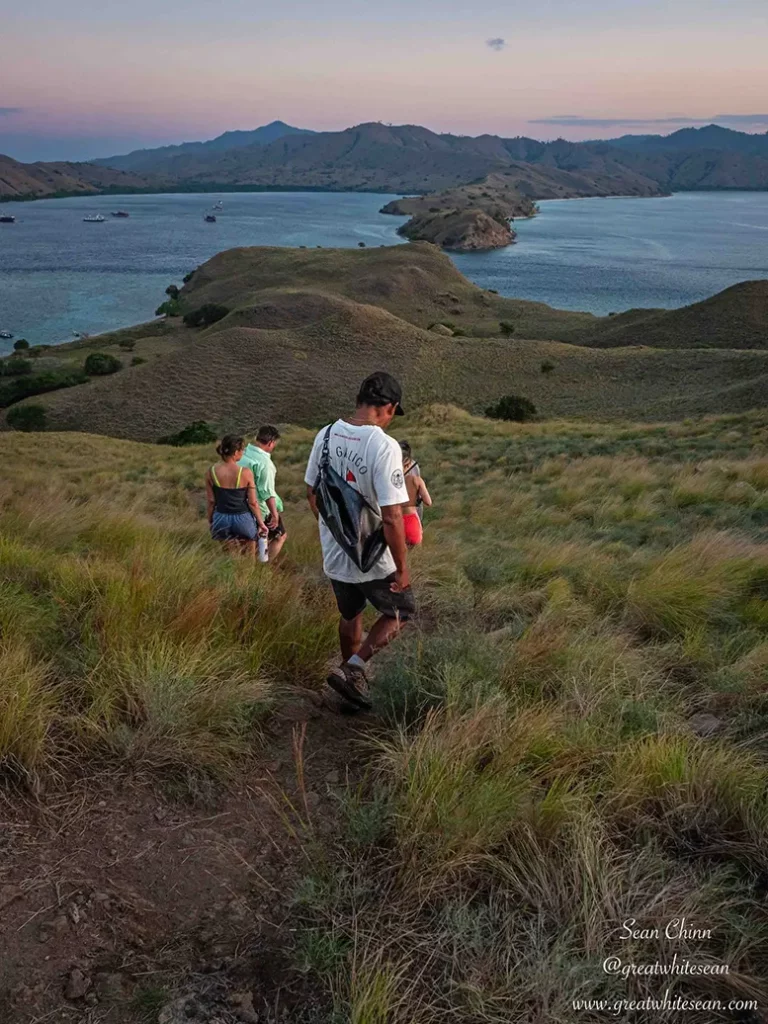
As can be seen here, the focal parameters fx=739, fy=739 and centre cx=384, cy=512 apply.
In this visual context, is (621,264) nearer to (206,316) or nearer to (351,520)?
(206,316)

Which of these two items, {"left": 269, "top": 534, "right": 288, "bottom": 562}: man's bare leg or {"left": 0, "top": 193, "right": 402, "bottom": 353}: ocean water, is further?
{"left": 0, "top": 193, "right": 402, "bottom": 353}: ocean water

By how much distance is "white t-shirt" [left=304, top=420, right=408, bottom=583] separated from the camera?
3592 millimetres

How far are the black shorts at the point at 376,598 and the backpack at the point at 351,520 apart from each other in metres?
0.15

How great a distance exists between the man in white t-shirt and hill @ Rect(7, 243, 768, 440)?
3035cm

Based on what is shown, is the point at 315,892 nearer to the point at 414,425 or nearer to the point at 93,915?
the point at 93,915

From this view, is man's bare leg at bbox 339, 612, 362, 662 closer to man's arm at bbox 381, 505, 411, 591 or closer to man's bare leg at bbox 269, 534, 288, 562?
man's arm at bbox 381, 505, 411, 591

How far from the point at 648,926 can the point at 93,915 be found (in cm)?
170

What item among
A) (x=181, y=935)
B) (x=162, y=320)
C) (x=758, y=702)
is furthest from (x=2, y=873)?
(x=162, y=320)

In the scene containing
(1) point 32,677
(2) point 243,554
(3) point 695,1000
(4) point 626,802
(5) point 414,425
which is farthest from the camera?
(5) point 414,425

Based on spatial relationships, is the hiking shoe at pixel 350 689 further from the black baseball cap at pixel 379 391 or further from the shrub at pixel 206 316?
the shrub at pixel 206 316

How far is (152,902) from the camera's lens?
238 centimetres

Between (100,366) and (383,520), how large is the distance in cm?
5453

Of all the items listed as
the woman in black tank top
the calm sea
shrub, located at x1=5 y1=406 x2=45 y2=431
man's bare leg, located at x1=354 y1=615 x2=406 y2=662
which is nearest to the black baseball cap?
man's bare leg, located at x1=354 y1=615 x2=406 y2=662

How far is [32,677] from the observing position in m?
3.10
